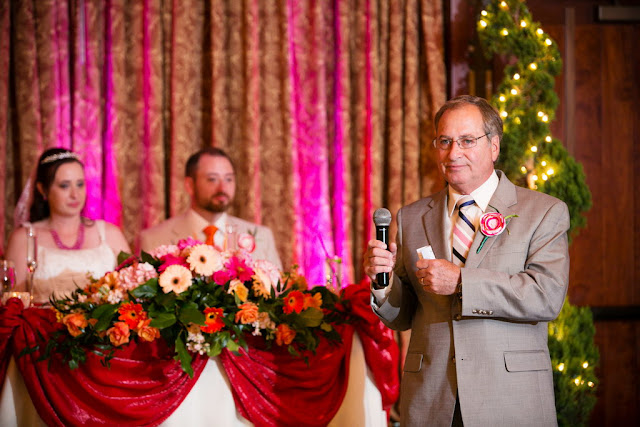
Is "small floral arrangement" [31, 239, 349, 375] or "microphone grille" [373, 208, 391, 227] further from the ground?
"microphone grille" [373, 208, 391, 227]

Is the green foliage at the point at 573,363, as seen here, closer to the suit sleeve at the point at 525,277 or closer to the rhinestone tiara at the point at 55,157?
the suit sleeve at the point at 525,277

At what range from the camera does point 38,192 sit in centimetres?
455

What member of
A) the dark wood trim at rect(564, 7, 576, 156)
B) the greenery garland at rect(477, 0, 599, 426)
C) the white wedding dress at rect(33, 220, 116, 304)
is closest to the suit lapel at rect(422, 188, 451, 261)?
the white wedding dress at rect(33, 220, 116, 304)

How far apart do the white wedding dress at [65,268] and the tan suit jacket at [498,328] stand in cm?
251

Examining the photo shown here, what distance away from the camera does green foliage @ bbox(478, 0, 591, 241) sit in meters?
4.92

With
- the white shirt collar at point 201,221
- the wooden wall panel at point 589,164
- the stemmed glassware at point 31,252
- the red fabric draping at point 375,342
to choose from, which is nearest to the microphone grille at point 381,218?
the red fabric draping at point 375,342

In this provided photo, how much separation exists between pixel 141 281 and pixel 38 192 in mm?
1970

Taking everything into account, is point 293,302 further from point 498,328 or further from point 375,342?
point 498,328

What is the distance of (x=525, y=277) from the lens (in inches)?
86.4

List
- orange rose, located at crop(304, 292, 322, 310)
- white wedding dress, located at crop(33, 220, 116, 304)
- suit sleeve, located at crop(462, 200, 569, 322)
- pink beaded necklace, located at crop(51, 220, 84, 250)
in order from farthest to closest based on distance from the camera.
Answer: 1. pink beaded necklace, located at crop(51, 220, 84, 250)
2. white wedding dress, located at crop(33, 220, 116, 304)
3. orange rose, located at crop(304, 292, 322, 310)
4. suit sleeve, located at crop(462, 200, 569, 322)

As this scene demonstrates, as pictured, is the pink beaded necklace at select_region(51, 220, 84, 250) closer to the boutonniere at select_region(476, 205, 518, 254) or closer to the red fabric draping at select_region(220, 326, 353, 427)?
the red fabric draping at select_region(220, 326, 353, 427)

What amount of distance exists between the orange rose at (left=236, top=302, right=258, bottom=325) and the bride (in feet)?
5.55

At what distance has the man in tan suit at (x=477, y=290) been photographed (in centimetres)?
217

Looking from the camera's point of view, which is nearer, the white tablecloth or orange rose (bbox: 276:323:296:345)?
the white tablecloth
